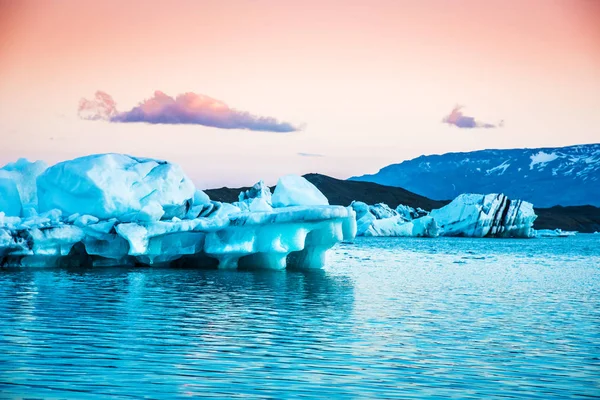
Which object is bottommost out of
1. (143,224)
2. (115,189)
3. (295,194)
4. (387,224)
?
(387,224)

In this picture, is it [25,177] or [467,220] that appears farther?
[467,220]

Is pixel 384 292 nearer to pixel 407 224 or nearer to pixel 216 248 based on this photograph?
pixel 216 248

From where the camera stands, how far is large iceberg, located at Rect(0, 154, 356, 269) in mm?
29078

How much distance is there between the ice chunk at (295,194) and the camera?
3449 centimetres

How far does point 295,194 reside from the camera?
3472 cm

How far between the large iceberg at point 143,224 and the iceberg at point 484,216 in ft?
201

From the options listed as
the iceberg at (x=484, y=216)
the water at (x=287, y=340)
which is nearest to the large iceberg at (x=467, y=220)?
the iceberg at (x=484, y=216)

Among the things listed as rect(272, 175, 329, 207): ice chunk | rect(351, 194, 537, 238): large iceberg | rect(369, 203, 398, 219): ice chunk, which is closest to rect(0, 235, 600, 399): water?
rect(272, 175, 329, 207): ice chunk

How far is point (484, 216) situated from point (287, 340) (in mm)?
80224

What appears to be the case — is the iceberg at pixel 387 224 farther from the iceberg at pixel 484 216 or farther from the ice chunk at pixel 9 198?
the ice chunk at pixel 9 198

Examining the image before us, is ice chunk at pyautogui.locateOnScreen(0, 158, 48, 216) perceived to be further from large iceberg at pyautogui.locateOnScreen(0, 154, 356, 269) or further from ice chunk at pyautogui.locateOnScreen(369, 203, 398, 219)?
ice chunk at pyautogui.locateOnScreen(369, 203, 398, 219)

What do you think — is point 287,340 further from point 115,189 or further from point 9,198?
point 9,198

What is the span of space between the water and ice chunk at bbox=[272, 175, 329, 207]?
25.0ft

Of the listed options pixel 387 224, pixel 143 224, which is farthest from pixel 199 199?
pixel 387 224
